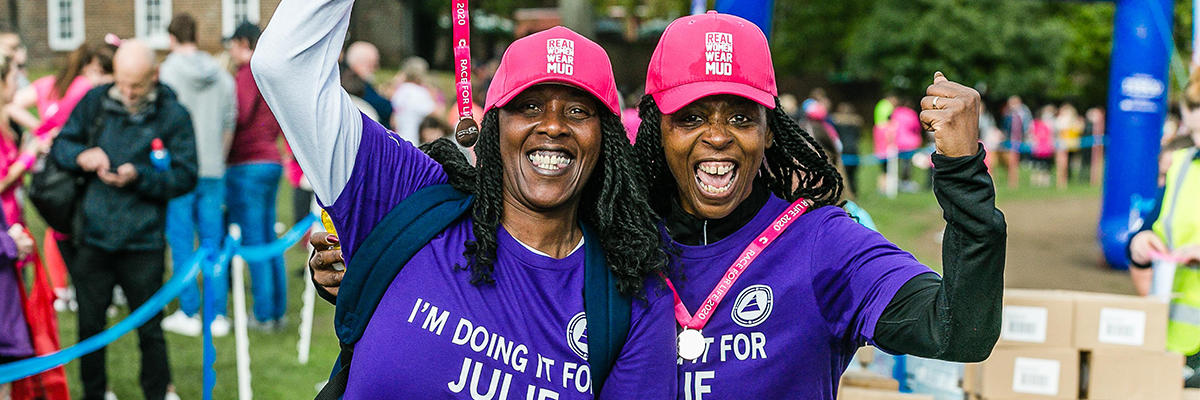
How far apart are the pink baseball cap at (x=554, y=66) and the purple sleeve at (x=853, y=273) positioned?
1.89 feet

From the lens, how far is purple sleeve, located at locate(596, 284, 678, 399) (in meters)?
2.29

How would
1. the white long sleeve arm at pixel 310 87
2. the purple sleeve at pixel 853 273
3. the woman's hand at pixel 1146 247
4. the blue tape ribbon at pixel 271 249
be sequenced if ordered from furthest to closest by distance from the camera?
the blue tape ribbon at pixel 271 249
the woman's hand at pixel 1146 247
the purple sleeve at pixel 853 273
the white long sleeve arm at pixel 310 87

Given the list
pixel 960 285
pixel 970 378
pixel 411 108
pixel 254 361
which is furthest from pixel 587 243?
pixel 411 108

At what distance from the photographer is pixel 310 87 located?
2.18 meters

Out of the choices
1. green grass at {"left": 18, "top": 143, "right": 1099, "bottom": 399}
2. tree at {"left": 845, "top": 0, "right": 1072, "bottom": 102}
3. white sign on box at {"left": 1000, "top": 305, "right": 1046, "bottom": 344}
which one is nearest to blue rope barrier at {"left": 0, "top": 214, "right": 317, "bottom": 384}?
green grass at {"left": 18, "top": 143, "right": 1099, "bottom": 399}

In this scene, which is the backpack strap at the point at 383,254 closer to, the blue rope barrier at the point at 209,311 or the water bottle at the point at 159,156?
the blue rope barrier at the point at 209,311

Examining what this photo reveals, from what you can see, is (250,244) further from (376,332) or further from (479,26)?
(479,26)

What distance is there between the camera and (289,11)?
2.20 meters

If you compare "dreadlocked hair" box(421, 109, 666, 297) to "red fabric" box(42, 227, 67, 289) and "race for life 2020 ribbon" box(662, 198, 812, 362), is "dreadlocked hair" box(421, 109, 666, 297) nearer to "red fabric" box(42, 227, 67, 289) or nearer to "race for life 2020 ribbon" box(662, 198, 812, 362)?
"race for life 2020 ribbon" box(662, 198, 812, 362)

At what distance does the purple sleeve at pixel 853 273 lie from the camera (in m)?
2.27

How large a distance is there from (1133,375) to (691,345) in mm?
2709

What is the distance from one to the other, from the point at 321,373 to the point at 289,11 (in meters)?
4.29

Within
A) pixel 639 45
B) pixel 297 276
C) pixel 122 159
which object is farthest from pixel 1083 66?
pixel 122 159

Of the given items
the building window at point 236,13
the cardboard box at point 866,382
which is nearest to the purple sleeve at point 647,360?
the cardboard box at point 866,382
